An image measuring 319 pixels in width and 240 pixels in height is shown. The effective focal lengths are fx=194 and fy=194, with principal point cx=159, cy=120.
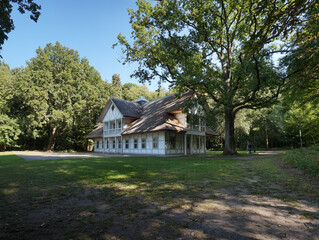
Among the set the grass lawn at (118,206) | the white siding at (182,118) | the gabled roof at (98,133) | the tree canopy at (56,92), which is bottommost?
the grass lawn at (118,206)

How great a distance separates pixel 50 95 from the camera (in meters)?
33.8

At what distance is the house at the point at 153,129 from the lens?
24.2 m

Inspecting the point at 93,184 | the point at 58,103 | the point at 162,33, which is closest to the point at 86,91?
the point at 58,103

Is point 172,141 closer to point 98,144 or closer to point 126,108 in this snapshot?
point 126,108

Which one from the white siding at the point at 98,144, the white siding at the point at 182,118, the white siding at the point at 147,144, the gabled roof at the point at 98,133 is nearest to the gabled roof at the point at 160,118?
the white siding at the point at 182,118

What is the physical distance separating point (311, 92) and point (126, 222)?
697 inches

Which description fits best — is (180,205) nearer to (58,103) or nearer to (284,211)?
(284,211)

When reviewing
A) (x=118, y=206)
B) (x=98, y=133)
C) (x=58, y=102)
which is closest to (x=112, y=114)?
(x=98, y=133)

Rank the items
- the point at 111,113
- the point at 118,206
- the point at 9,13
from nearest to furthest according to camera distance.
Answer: the point at 118,206 → the point at 9,13 → the point at 111,113

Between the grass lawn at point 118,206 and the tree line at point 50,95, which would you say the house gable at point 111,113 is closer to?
the tree line at point 50,95

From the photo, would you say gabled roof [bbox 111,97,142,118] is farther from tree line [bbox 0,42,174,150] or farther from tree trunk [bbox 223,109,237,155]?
tree trunk [bbox 223,109,237,155]

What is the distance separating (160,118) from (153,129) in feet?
7.08

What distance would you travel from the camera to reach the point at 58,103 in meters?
33.3

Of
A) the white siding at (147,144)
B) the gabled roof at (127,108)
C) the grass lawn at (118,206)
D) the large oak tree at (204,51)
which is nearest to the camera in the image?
the grass lawn at (118,206)
